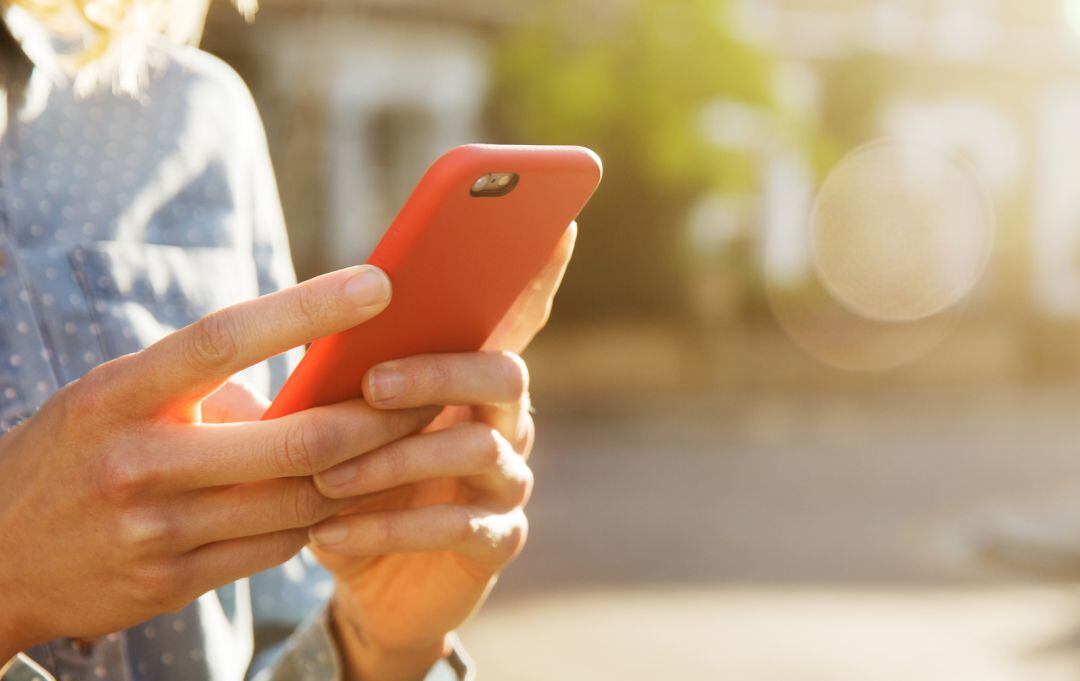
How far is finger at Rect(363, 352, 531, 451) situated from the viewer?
108cm

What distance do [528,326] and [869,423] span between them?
12164mm

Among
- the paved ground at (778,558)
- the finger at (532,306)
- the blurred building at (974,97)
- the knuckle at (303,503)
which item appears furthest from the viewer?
the blurred building at (974,97)

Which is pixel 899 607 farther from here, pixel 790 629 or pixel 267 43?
pixel 267 43

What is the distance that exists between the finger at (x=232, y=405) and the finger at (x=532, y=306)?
30 centimetres

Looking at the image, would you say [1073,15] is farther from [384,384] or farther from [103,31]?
[384,384]

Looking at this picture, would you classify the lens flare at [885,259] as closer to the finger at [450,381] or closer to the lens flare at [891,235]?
the lens flare at [891,235]

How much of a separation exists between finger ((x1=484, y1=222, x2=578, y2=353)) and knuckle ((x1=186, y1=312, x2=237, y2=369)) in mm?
429

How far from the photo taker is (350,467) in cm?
107

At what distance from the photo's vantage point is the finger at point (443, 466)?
107 cm

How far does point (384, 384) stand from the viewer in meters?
1.07

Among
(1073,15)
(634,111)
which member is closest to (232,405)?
(634,111)

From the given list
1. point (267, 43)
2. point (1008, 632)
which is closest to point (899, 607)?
point (1008, 632)

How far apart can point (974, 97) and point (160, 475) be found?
22.1 meters

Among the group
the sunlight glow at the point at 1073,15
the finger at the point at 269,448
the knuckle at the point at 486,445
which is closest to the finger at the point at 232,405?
the finger at the point at 269,448
